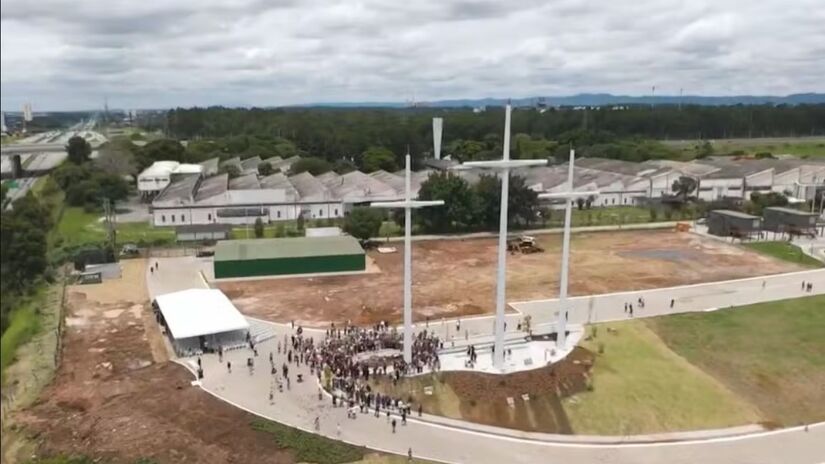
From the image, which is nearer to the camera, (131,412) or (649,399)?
(131,412)

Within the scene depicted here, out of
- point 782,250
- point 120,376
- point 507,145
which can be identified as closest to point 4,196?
point 507,145

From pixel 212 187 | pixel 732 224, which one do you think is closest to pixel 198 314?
pixel 212 187

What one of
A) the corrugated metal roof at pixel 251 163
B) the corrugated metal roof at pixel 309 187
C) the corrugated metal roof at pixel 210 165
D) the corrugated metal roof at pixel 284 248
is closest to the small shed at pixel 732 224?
the corrugated metal roof at pixel 284 248

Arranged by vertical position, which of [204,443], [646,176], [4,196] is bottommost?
[204,443]

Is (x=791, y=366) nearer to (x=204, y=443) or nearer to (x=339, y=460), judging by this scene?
(x=339, y=460)

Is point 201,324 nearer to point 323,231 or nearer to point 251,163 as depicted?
point 323,231

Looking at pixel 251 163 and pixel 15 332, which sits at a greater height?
pixel 15 332

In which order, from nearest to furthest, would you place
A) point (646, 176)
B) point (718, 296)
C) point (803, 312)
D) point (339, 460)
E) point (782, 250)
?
point (339, 460)
point (803, 312)
point (718, 296)
point (782, 250)
point (646, 176)

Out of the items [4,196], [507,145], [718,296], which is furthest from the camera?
[718,296]
